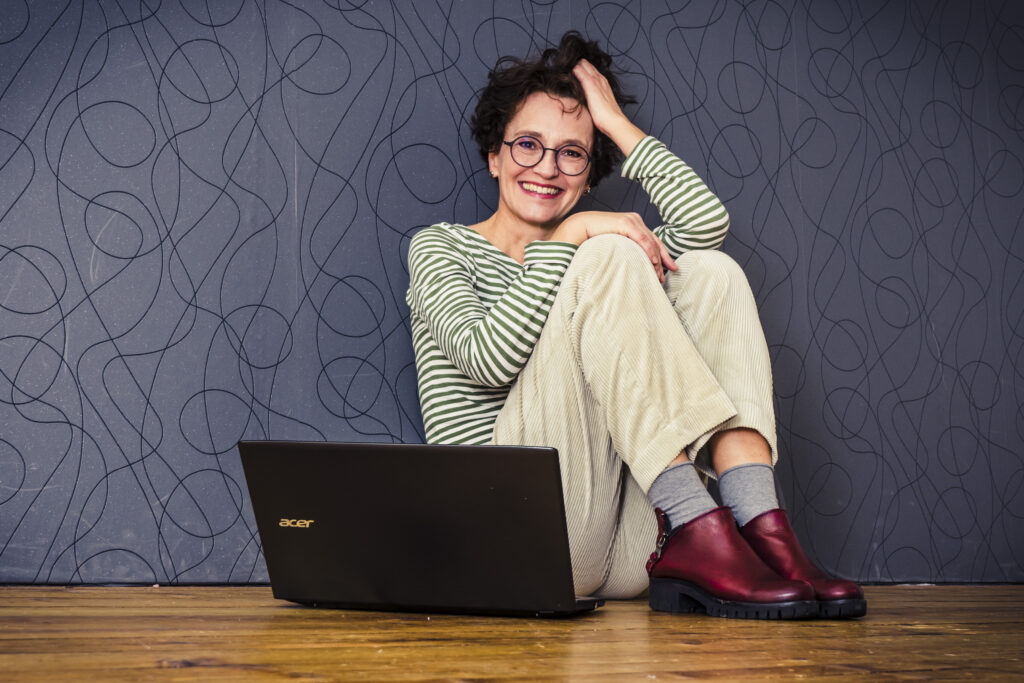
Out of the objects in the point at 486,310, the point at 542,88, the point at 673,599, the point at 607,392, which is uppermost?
the point at 542,88

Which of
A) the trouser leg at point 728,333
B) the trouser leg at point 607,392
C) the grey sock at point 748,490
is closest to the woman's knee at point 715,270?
the trouser leg at point 728,333

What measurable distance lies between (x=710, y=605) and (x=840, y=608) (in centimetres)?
13

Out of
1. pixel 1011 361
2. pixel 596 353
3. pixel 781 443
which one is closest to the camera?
pixel 596 353

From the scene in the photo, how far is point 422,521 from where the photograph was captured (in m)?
0.92

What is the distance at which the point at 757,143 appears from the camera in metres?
1.74

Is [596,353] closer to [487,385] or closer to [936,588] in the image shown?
[487,385]

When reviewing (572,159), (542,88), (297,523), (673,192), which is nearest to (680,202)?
(673,192)

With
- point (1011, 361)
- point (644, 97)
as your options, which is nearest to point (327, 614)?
point (644, 97)

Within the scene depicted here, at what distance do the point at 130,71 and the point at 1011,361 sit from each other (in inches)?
67.1

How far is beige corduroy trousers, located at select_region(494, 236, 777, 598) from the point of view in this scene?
3.37 ft

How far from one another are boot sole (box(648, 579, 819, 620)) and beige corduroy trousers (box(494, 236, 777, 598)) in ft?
0.38

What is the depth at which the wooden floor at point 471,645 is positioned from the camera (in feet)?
2.12

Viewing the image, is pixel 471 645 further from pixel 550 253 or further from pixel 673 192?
pixel 673 192

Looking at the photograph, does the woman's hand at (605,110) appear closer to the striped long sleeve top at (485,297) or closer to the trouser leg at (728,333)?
the striped long sleeve top at (485,297)
